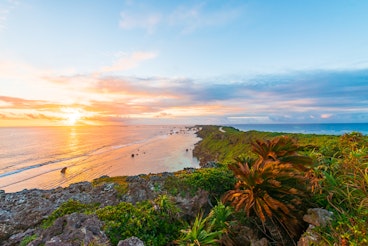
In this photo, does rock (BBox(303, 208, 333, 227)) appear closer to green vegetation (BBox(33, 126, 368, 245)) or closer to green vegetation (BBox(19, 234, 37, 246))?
green vegetation (BBox(33, 126, 368, 245))

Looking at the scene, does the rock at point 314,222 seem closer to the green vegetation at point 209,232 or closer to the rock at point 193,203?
the green vegetation at point 209,232

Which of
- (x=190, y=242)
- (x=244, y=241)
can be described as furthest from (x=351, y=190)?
(x=190, y=242)

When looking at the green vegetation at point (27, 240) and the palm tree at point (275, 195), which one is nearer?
the palm tree at point (275, 195)

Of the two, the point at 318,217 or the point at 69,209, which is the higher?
the point at 318,217

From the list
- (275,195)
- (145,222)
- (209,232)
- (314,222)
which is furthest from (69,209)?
(314,222)

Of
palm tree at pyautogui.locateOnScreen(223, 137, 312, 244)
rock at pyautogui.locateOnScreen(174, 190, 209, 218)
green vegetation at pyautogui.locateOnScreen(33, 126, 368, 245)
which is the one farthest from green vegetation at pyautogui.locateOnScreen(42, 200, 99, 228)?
palm tree at pyautogui.locateOnScreen(223, 137, 312, 244)

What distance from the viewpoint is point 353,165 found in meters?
5.38

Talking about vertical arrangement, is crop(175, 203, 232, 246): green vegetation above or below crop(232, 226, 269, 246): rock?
above

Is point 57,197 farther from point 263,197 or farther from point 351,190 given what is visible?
point 351,190

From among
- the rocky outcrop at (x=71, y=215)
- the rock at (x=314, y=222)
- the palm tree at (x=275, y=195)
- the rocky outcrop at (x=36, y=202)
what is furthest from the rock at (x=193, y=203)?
the rock at (x=314, y=222)

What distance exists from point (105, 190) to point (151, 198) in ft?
6.23

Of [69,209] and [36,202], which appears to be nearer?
[69,209]

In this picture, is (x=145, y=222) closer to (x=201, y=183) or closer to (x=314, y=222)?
(x=201, y=183)

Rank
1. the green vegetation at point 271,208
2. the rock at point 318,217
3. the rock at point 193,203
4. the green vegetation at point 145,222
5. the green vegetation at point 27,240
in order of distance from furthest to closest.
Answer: the rock at point 193,203 < the green vegetation at point 145,222 < the green vegetation at point 27,240 < the green vegetation at point 271,208 < the rock at point 318,217
